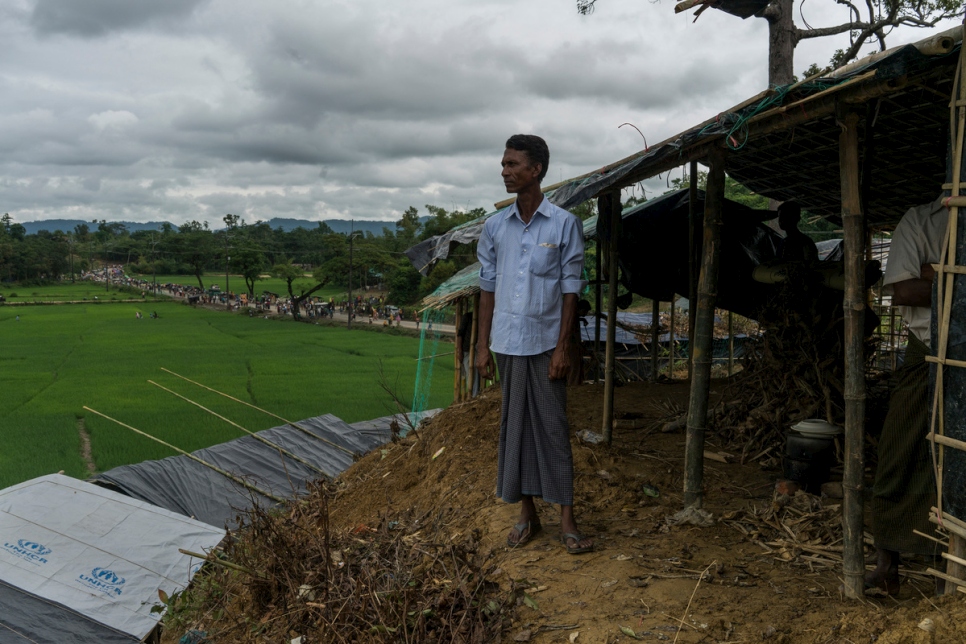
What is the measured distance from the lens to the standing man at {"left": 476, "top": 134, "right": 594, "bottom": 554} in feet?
10.1

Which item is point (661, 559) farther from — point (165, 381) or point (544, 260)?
point (165, 381)

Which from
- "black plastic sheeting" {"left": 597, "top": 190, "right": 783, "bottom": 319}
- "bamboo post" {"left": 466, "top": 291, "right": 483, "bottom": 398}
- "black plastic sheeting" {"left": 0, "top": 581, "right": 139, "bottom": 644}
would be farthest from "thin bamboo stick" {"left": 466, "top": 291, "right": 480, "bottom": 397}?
"black plastic sheeting" {"left": 0, "top": 581, "right": 139, "bottom": 644}

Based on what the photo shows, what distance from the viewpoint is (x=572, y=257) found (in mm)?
3078

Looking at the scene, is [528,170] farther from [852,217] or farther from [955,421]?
[955,421]

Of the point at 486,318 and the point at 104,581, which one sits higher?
the point at 486,318

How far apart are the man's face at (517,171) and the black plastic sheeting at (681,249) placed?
12.1 ft

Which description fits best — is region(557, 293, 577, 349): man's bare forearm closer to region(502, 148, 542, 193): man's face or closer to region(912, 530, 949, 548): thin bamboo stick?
region(502, 148, 542, 193): man's face

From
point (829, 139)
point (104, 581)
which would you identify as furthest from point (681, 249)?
point (104, 581)

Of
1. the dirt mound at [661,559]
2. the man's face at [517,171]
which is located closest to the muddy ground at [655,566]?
the dirt mound at [661,559]

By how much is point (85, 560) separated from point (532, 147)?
5492 mm

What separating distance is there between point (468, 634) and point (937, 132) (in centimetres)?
328

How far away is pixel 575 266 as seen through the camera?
307cm

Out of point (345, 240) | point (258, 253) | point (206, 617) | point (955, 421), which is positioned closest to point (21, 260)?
point (258, 253)

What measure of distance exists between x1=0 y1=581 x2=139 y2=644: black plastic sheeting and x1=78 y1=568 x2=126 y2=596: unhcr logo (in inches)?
12.5
